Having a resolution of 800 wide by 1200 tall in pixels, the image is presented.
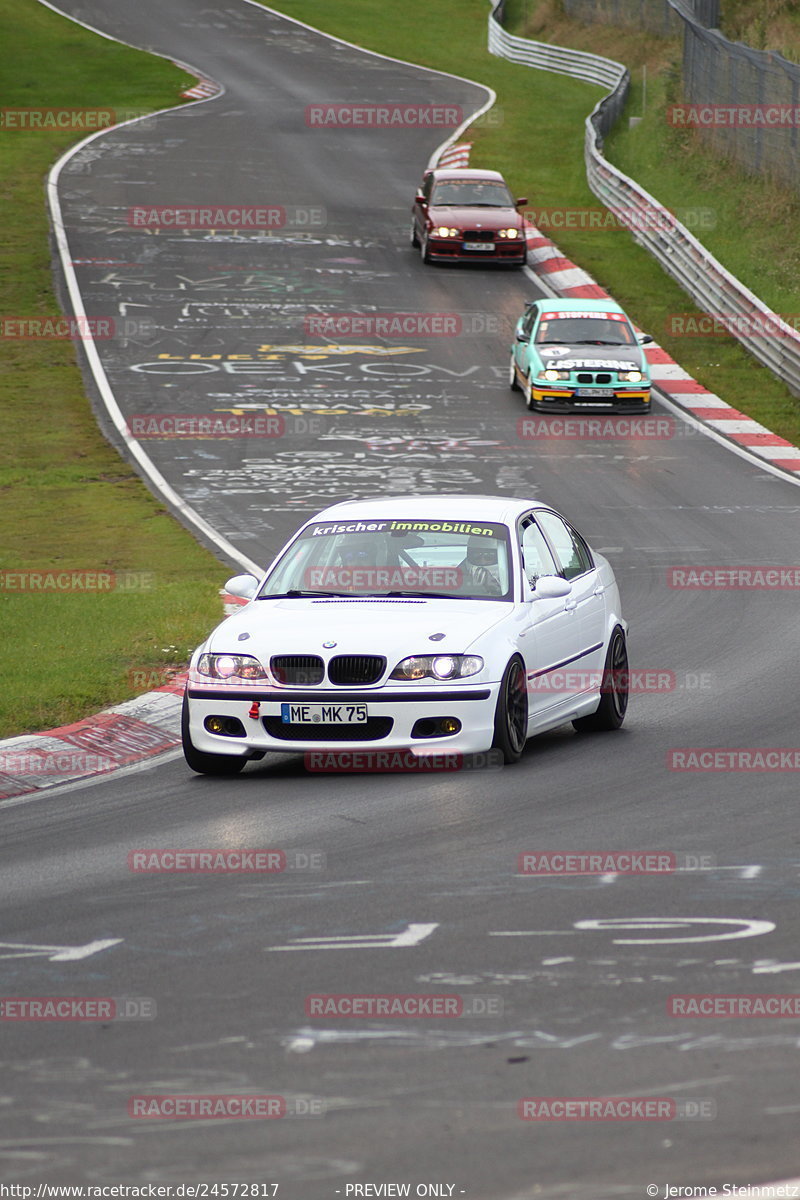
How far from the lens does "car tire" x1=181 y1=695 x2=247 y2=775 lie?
10.3 m

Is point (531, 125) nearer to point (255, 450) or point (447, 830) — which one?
point (255, 450)

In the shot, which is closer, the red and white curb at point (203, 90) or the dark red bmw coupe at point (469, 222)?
the dark red bmw coupe at point (469, 222)

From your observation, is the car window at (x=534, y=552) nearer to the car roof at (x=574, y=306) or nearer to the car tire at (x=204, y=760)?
the car tire at (x=204, y=760)

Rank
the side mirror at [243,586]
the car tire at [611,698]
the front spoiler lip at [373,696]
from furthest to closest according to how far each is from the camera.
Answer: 1. the car tire at [611,698]
2. the side mirror at [243,586]
3. the front spoiler lip at [373,696]

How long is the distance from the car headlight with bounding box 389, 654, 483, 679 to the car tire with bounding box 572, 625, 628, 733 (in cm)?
174

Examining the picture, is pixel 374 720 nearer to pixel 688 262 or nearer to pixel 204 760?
→ pixel 204 760

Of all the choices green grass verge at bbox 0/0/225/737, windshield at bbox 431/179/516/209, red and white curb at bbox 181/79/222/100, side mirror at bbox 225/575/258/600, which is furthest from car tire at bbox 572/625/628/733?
red and white curb at bbox 181/79/222/100

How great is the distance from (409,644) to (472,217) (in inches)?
1096

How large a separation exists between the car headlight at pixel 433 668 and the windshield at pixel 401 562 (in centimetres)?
82

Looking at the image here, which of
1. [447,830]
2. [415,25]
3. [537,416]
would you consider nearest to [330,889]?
[447,830]

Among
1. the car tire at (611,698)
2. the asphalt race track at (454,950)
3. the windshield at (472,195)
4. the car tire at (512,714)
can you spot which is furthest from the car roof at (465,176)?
the car tire at (512,714)

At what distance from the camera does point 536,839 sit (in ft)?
27.8

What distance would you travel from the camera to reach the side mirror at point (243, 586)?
10859 mm

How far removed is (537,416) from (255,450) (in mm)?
4740
